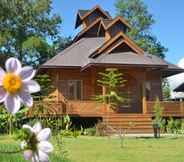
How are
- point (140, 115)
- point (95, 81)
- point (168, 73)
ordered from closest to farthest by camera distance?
point (140, 115)
point (95, 81)
point (168, 73)

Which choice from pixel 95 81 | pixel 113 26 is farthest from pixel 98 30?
pixel 95 81

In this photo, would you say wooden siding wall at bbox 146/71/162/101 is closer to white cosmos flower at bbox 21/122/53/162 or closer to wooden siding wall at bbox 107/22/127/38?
wooden siding wall at bbox 107/22/127/38

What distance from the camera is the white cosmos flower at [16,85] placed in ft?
4.25

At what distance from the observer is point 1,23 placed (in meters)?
36.9

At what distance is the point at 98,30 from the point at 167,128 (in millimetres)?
8534

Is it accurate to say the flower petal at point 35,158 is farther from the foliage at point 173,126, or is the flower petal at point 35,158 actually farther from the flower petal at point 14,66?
the foliage at point 173,126

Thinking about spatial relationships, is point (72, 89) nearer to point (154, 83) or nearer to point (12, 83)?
point (154, 83)

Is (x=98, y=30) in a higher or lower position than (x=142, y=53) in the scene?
higher

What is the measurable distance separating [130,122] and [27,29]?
15.9 meters

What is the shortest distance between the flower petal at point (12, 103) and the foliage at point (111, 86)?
78.0 feet

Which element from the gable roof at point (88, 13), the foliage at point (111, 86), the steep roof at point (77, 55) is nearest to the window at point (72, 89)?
the steep roof at point (77, 55)

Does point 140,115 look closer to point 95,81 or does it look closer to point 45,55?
point 95,81

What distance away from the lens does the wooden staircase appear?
25.3 m

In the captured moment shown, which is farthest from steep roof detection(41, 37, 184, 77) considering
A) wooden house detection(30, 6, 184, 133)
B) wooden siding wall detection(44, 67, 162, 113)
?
wooden siding wall detection(44, 67, 162, 113)
